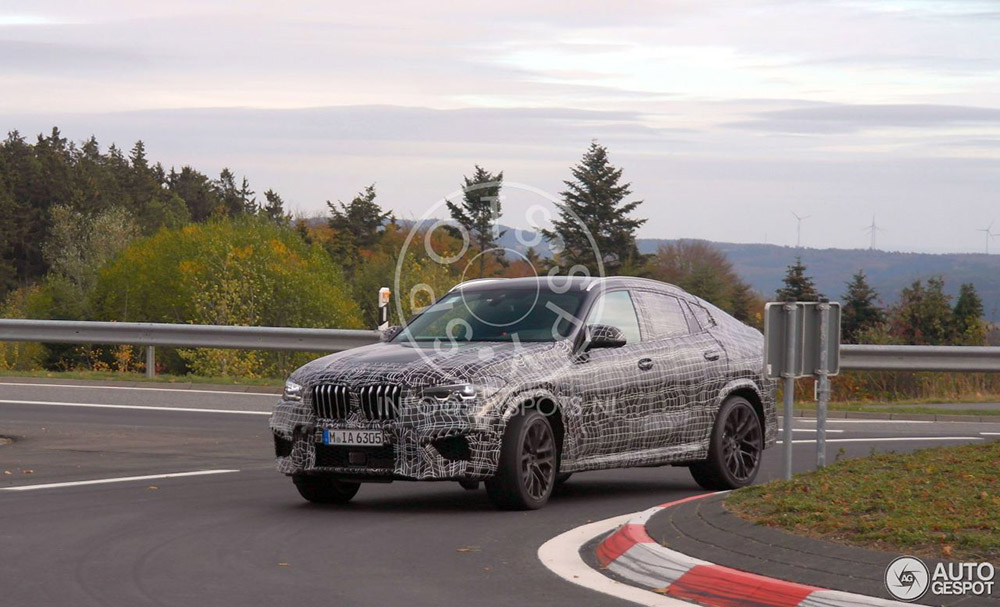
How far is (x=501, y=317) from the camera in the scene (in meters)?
11.7

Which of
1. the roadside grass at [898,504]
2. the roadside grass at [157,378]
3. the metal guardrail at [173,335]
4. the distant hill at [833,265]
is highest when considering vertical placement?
the distant hill at [833,265]

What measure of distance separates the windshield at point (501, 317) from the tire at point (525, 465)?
2.83ft

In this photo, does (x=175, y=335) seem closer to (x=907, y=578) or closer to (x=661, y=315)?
(x=661, y=315)

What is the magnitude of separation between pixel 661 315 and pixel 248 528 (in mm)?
4132

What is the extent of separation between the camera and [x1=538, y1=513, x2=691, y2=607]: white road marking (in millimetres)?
7395

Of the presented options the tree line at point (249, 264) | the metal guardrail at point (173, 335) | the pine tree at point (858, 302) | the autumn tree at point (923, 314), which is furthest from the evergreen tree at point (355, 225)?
the metal guardrail at point (173, 335)

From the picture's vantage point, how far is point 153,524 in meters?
9.98

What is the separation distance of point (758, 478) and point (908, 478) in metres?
3.52

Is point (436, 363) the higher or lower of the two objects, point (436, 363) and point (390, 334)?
the lower

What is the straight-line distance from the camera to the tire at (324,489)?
437 inches

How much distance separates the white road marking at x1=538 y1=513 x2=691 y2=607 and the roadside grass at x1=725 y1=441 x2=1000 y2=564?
37.6 inches

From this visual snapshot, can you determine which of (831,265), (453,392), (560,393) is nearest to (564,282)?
(560,393)

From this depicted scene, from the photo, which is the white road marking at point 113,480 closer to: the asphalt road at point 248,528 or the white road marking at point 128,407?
the asphalt road at point 248,528

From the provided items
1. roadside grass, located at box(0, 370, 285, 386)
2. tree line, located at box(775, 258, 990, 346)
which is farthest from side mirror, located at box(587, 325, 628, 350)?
tree line, located at box(775, 258, 990, 346)
